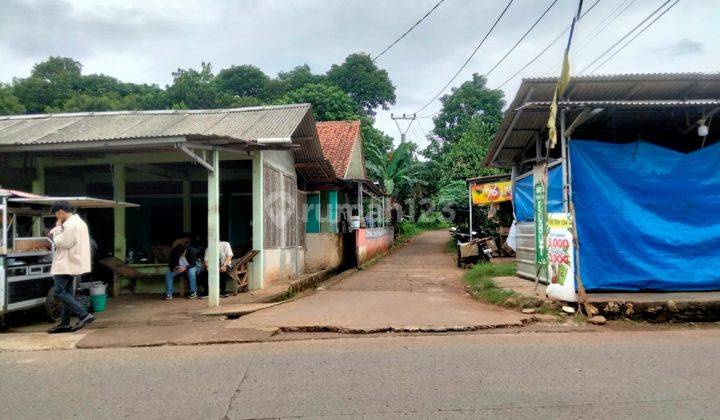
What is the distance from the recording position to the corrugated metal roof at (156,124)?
9.55 metres

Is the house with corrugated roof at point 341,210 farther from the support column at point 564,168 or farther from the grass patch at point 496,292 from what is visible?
the support column at point 564,168

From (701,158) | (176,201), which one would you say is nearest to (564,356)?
(701,158)

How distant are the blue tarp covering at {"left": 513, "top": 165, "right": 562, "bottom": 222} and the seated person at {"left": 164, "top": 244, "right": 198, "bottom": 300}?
22.2ft

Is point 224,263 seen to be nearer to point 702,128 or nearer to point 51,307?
point 51,307

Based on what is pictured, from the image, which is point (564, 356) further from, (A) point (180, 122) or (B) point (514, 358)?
(A) point (180, 122)

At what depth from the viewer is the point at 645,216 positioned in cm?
748

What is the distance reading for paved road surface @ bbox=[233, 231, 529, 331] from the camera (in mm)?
6652

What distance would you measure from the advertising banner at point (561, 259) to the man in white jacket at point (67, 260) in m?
6.92

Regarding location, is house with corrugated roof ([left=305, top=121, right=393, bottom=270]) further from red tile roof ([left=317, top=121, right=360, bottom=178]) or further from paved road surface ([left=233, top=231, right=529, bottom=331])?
paved road surface ([left=233, top=231, right=529, bottom=331])

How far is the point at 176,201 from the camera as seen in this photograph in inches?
533

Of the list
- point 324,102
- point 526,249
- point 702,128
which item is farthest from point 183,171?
point 324,102

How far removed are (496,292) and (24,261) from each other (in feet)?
25.3

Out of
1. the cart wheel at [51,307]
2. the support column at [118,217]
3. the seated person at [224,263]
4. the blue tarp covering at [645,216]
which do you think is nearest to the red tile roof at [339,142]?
the seated person at [224,263]

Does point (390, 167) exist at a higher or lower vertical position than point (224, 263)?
higher
